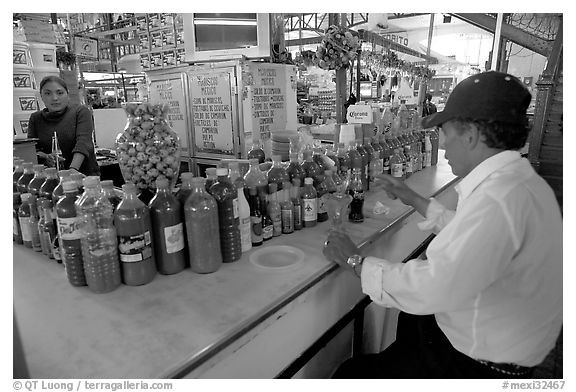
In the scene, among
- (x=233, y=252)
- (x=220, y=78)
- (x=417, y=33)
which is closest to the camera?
(x=233, y=252)

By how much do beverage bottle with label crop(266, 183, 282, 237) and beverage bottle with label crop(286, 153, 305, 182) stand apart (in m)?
0.17

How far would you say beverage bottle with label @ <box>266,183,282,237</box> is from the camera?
173 centimetres

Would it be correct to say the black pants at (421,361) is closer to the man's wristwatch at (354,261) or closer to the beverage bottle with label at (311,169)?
the man's wristwatch at (354,261)

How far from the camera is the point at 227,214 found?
147 centimetres

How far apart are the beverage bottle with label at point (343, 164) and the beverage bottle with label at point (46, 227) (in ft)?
4.73

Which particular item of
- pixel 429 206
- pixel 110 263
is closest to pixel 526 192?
pixel 429 206

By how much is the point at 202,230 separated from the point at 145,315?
35 cm

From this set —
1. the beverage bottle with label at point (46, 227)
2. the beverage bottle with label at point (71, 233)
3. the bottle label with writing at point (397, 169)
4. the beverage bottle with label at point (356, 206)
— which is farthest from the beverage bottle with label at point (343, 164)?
the beverage bottle with label at point (46, 227)

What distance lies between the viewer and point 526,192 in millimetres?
1092

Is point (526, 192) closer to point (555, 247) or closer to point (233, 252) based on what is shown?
point (555, 247)

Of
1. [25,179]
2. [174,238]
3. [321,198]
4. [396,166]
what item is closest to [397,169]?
[396,166]

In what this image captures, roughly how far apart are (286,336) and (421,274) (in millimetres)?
Result: 544

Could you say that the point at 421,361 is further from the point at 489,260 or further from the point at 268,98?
the point at 268,98

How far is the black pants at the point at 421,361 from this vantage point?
50.7 inches
